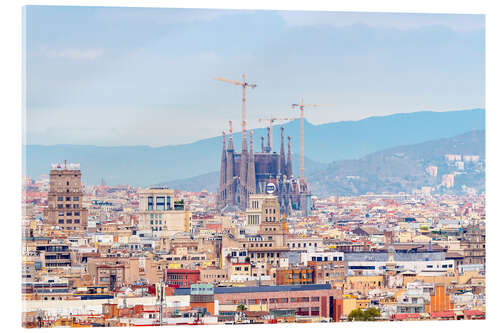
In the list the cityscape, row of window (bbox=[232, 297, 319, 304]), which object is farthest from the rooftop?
row of window (bbox=[232, 297, 319, 304])

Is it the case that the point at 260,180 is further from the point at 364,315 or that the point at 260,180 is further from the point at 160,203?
the point at 364,315

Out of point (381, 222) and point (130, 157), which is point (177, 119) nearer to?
point (130, 157)

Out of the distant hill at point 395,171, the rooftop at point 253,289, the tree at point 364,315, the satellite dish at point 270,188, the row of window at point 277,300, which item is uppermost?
the distant hill at point 395,171

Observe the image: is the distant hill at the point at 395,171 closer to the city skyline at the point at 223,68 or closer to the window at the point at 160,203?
the window at the point at 160,203

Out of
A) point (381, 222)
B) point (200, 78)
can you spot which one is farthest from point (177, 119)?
point (381, 222)

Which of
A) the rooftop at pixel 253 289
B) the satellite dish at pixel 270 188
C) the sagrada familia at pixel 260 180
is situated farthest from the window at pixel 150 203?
the rooftop at pixel 253 289

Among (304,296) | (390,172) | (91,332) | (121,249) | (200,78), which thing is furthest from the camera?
(390,172)

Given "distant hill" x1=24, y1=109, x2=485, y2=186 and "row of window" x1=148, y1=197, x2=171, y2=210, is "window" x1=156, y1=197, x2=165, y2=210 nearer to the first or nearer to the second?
"row of window" x1=148, y1=197, x2=171, y2=210
